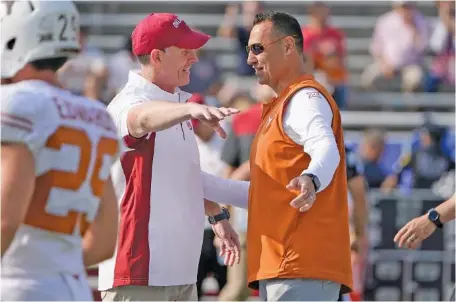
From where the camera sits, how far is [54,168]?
4.24 m

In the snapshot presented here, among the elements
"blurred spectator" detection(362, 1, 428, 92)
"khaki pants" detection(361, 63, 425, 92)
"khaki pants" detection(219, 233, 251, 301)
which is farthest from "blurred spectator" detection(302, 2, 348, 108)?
"khaki pants" detection(219, 233, 251, 301)

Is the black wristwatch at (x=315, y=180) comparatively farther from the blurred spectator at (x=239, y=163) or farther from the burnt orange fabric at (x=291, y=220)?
the blurred spectator at (x=239, y=163)

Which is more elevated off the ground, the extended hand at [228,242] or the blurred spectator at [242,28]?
the blurred spectator at [242,28]

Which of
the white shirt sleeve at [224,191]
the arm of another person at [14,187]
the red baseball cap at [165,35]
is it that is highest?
the red baseball cap at [165,35]

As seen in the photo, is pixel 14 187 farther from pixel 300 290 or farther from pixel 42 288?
pixel 300 290

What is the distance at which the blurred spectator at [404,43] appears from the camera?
51.4ft

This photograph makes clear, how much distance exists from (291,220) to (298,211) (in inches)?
2.0

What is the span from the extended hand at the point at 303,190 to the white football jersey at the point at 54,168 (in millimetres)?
1030

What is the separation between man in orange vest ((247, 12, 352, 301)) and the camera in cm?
546

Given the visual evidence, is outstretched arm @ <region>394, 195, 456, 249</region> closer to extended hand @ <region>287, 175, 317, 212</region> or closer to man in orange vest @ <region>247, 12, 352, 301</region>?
man in orange vest @ <region>247, 12, 352, 301</region>

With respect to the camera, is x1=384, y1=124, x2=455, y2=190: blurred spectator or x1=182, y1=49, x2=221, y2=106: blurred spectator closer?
x1=384, y1=124, x2=455, y2=190: blurred spectator

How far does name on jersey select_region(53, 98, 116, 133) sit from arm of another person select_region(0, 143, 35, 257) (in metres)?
0.23

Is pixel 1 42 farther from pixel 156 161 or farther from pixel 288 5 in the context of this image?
pixel 288 5

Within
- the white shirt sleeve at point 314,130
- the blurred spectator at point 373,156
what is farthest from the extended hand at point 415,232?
the blurred spectator at point 373,156
